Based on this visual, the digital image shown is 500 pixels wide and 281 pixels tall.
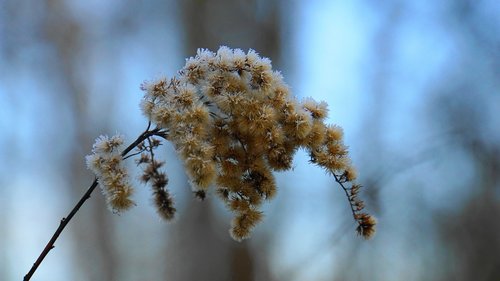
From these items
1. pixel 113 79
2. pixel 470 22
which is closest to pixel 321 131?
pixel 113 79

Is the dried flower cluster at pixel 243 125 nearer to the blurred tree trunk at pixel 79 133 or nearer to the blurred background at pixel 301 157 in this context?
the blurred background at pixel 301 157

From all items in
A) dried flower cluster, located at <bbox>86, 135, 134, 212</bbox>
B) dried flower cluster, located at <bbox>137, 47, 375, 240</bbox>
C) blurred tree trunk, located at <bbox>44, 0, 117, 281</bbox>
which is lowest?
dried flower cluster, located at <bbox>86, 135, 134, 212</bbox>

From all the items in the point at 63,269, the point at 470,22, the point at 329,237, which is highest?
the point at 470,22

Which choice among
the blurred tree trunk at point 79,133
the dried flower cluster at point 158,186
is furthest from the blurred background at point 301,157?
the dried flower cluster at point 158,186

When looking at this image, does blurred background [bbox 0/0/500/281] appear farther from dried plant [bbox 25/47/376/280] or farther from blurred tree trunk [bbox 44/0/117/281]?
dried plant [bbox 25/47/376/280]

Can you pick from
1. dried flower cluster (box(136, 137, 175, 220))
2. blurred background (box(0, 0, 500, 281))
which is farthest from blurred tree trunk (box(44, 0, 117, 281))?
dried flower cluster (box(136, 137, 175, 220))

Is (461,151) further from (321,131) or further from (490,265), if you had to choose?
(321,131)

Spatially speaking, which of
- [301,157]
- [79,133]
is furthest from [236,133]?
[79,133]
